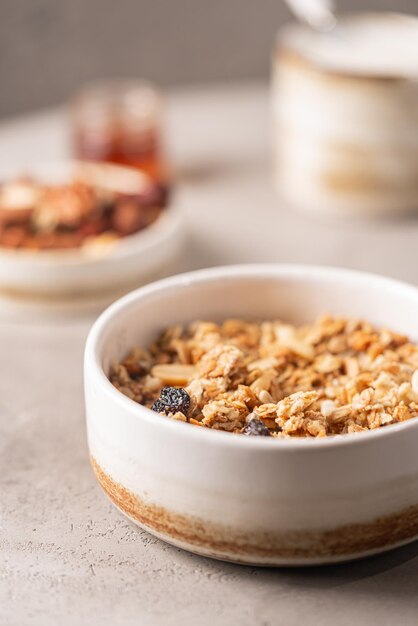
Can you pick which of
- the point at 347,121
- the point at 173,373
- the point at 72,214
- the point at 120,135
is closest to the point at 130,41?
the point at 120,135

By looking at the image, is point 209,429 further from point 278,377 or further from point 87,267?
point 87,267

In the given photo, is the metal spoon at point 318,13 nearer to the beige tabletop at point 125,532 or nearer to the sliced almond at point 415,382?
the beige tabletop at point 125,532

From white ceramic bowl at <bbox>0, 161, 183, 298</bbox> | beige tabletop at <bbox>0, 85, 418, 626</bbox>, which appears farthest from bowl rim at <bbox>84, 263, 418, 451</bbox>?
white ceramic bowl at <bbox>0, 161, 183, 298</bbox>

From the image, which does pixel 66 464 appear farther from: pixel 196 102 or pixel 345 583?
pixel 196 102

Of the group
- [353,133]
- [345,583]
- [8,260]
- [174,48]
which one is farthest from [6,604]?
[174,48]

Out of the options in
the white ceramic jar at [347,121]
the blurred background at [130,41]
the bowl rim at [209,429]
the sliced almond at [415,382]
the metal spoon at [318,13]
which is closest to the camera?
the bowl rim at [209,429]

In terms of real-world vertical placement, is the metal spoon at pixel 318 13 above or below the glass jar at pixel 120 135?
above

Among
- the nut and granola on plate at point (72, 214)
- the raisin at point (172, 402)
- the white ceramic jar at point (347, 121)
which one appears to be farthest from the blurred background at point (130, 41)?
the raisin at point (172, 402)

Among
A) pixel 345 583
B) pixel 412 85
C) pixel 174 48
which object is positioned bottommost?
pixel 174 48
